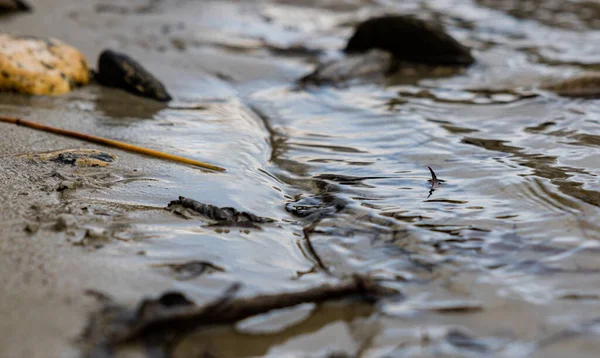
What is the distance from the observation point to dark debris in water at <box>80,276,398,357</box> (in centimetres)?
139

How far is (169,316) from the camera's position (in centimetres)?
144

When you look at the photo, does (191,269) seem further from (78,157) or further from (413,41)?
(413,41)

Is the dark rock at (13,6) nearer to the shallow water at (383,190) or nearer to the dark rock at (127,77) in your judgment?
the shallow water at (383,190)

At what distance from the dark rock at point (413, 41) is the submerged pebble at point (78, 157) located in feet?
10.3

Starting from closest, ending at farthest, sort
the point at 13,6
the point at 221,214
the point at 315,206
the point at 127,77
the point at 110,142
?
the point at 221,214, the point at 315,206, the point at 110,142, the point at 127,77, the point at 13,6

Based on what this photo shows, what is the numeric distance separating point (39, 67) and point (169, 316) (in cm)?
277

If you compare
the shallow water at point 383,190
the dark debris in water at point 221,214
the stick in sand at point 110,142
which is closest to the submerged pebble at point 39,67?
the shallow water at point 383,190

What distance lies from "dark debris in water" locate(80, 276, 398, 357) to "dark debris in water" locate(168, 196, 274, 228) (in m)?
0.47

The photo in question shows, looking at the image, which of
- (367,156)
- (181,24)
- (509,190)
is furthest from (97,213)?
(181,24)

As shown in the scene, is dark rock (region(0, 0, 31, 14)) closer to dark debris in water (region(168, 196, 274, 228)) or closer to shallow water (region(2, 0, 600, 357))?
shallow water (region(2, 0, 600, 357))

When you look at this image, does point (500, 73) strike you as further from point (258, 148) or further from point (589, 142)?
point (258, 148)

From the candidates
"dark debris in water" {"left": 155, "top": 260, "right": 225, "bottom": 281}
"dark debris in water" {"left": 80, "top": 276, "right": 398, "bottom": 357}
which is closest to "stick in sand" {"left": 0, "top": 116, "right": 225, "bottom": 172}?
"dark debris in water" {"left": 155, "top": 260, "right": 225, "bottom": 281}

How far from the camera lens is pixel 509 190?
242cm

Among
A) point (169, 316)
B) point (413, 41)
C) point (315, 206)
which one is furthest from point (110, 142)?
point (413, 41)
